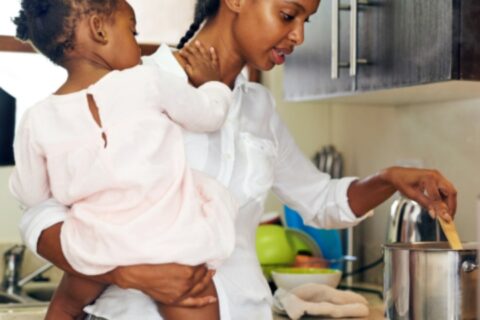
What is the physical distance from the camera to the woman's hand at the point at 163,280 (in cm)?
135

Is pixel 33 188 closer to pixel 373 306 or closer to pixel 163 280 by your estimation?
pixel 163 280

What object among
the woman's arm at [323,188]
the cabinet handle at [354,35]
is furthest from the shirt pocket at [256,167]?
the cabinet handle at [354,35]

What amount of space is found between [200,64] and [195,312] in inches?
16.5

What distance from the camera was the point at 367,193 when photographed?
5.96 feet

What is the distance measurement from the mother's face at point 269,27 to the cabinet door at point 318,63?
0.55 m

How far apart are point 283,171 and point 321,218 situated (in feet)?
0.43

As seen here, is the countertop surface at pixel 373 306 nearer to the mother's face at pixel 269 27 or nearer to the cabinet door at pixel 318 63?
the cabinet door at pixel 318 63

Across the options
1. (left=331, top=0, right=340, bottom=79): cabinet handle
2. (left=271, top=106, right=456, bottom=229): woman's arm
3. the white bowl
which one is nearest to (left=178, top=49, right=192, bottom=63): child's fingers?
(left=271, top=106, right=456, bottom=229): woman's arm

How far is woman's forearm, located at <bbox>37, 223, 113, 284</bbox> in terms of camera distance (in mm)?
1396

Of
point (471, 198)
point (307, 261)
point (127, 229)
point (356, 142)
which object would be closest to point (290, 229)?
point (307, 261)

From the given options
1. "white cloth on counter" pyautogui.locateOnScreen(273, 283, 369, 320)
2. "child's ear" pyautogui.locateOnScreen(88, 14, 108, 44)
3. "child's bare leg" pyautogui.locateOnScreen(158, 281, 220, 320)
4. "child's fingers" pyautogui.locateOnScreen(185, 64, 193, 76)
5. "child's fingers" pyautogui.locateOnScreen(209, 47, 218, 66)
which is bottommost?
"white cloth on counter" pyautogui.locateOnScreen(273, 283, 369, 320)

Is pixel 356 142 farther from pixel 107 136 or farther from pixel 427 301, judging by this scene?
pixel 107 136

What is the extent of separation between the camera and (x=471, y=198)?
7.40ft

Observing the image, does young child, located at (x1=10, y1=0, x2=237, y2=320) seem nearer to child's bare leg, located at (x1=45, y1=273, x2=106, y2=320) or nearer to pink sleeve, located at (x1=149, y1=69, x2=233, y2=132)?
pink sleeve, located at (x1=149, y1=69, x2=233, y2=132)
